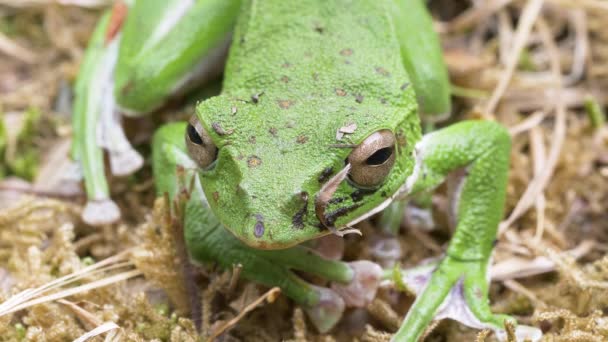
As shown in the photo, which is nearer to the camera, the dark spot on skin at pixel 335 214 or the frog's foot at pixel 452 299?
the dark spot on skin at pixel 335 214

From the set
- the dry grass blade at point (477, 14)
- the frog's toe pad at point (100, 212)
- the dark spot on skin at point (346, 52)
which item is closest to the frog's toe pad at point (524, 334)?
the dark spot on skin at point (346, 52)

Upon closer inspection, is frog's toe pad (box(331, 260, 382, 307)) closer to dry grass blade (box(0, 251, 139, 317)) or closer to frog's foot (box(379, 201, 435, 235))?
frog's foot (box(379, 201, 435, 235))

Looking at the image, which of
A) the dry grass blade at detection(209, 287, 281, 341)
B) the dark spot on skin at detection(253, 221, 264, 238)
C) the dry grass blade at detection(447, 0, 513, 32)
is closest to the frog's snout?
the dark spot on skin at detection(253, 221, 264, 238)

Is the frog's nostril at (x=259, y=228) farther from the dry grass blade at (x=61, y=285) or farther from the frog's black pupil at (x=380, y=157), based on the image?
the dry grass blade at (x=61, y=285)

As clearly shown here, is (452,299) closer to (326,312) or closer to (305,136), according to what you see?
(326,312)

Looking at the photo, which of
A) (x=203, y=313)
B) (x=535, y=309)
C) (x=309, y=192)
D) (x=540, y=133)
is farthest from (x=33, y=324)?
(x=540, y=133)

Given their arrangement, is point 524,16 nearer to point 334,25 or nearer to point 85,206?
point 334,25

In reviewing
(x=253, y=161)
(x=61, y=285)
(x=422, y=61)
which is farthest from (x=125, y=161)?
(x=422, y=61)
